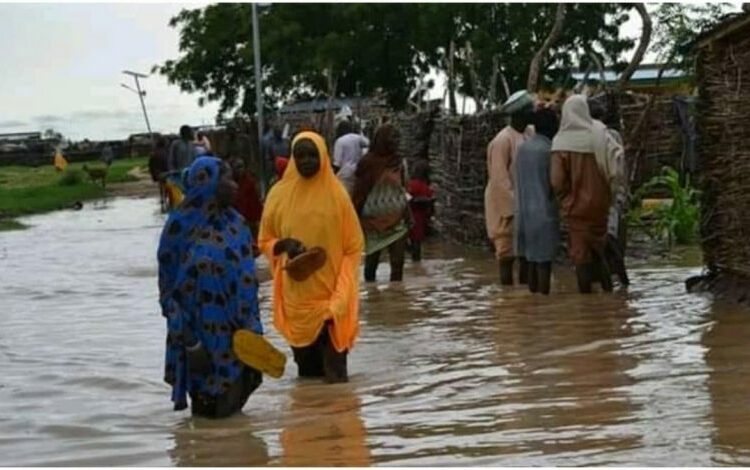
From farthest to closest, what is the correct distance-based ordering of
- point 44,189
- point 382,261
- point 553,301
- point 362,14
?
point 44,189 < point 362,14 < point 382,261 < point 553,301

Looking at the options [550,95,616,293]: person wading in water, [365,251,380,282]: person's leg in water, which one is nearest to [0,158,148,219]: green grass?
[365,251,380,282]: person's leg in water

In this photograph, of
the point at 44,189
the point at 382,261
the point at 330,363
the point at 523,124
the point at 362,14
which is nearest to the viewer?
the point at 330,363

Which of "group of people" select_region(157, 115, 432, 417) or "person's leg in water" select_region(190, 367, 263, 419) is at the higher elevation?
"group of people" select_region(157, 115, 432, 417)

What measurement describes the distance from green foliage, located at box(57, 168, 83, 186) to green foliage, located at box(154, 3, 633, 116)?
6.95m

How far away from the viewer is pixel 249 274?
24.0 ft

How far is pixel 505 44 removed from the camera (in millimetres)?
31375

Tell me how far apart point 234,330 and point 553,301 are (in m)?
4.61

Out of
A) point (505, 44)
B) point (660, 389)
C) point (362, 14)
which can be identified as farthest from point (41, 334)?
point (362, 14)

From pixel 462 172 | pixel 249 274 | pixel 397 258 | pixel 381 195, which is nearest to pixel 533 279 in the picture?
pixel 381 195

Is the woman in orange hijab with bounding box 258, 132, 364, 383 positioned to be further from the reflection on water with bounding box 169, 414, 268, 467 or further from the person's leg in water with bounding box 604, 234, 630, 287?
the person's leg in water with bounding box 604, 234, 630, 287

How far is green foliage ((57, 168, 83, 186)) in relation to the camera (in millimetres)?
46834

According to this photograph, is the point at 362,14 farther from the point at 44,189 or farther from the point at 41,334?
the point at 41,334

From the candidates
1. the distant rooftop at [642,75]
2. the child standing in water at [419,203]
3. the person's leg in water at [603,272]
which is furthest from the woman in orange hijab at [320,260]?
the distant rooftop at [642,75]

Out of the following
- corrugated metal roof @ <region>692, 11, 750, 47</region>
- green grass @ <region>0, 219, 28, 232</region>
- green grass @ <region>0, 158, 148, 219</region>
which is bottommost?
green grass @ <region>0, 158, 148, 219</region>
